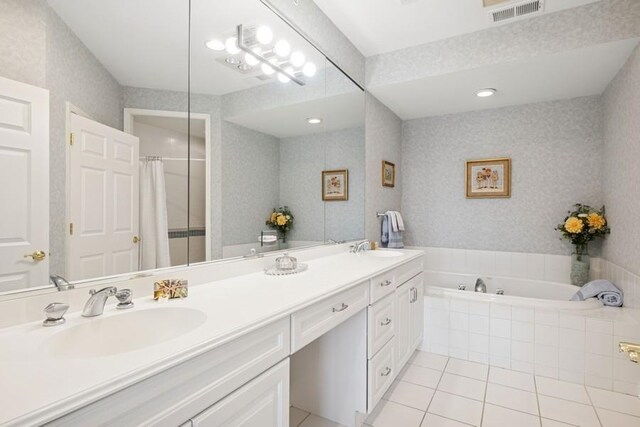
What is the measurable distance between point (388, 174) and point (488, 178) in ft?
3.26

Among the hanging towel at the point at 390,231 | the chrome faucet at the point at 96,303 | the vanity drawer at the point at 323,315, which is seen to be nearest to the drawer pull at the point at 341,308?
the vanity drawer at the point at 323,315

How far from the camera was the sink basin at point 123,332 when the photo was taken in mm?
829

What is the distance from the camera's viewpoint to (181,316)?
1.03m

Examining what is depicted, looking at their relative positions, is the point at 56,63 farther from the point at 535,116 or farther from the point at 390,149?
the point at 535,116

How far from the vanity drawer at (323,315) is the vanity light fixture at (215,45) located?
3.96 feet

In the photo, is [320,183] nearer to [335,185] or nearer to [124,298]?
[335,185]

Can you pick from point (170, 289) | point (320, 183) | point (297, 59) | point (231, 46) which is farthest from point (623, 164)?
point (170, 289)

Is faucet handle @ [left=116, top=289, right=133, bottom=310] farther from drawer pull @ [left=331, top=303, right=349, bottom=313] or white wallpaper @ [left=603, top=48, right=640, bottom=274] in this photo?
white wallpaper @ [left=603, top=48, right=640, bottom=274]

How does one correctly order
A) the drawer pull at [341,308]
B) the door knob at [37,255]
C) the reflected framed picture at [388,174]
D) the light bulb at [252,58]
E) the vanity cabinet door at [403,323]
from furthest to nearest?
the reflected framed picture at [388,174]
the vanity cabinet door at [403,323]
the light bulb at [252,58]
the drawer pull at [341,308]
the door knob at [37,255]

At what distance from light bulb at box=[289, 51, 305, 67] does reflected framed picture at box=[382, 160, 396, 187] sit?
53.8 inches

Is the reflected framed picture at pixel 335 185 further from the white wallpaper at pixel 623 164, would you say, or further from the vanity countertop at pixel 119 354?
the white wallpaper at pixel 623 164

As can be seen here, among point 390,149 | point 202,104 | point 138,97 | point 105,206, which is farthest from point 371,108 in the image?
point 105,206

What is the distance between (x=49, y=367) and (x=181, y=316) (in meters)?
0.40

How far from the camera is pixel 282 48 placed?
1894 mm
